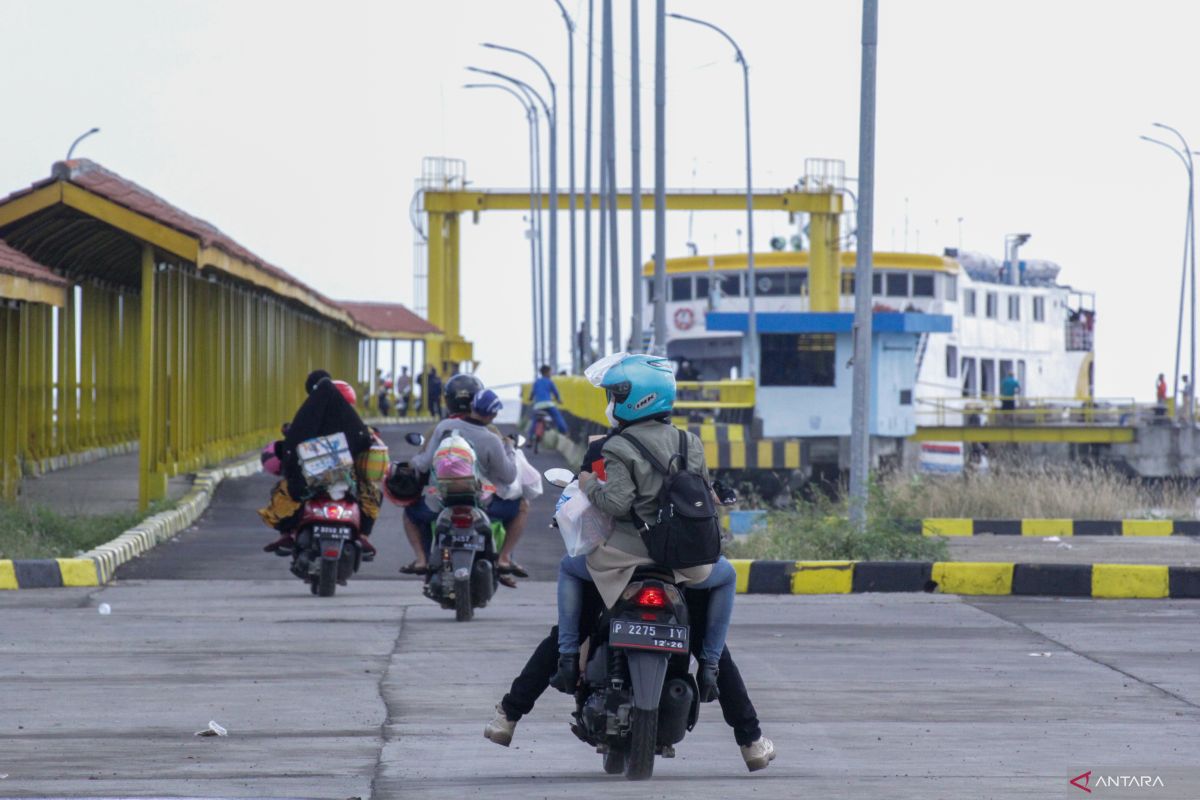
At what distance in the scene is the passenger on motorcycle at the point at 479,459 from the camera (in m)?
12.3

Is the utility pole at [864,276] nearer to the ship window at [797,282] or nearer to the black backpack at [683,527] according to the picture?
the black backpack at [683,527]

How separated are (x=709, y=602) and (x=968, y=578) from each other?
8.38 metres

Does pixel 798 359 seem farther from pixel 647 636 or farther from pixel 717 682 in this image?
pixel 647 636

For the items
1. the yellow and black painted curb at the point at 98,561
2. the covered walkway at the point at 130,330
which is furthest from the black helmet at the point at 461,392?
the covered walkway at the point at 130,330

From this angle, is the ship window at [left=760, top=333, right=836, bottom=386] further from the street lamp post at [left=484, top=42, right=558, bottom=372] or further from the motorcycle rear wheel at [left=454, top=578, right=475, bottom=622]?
the motorcycle rear wheel at [left=454, top=578, right=475, bottom=622]

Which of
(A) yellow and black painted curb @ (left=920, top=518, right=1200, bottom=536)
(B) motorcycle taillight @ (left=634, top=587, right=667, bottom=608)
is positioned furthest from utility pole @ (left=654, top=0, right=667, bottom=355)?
(B) motorcycle taillight @ (left=634, top=587, right=667, bottom=608)

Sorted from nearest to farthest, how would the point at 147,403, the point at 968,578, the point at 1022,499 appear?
the point at 968,578, the point at 147,403, the point at 1022,499

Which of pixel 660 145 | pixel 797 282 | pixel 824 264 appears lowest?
pixel 797 282

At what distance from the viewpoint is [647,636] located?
21.7 feet

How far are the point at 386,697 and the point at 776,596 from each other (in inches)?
256

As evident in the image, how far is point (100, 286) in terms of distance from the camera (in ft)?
97.2

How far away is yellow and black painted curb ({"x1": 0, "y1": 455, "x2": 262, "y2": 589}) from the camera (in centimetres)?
1467

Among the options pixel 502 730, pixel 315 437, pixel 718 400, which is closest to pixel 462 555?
pixel 315 437

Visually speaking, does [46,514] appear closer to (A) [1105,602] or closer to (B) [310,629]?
(B) [310,629]
